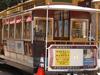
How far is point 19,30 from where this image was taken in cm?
1559

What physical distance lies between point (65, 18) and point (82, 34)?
2.79ft

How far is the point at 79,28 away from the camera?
14.5 metres

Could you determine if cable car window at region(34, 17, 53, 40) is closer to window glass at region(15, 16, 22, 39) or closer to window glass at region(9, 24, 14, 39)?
window glass at region(15, 16, 22, 39)

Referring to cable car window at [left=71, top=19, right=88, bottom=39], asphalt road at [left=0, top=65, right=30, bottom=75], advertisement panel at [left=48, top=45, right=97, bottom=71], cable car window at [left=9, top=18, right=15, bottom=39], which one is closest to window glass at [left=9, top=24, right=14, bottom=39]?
cable car window at [left=9, top=18, right=15, bottom=39]

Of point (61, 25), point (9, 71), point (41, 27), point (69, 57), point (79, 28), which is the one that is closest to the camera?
point (69, 57)

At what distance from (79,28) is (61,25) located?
2.28ft

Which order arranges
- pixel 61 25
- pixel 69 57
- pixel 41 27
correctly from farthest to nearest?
pixel 61 25, pixel 41 27, pixel 69 57

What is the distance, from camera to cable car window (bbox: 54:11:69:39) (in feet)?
46.4

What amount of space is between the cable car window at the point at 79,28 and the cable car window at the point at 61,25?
22 cm

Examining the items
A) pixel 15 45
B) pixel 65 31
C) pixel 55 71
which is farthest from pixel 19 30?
pixel 55 71

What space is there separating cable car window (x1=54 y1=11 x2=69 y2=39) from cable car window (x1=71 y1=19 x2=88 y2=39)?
0.73 feet

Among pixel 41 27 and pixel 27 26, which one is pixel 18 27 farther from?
pixel 41 27

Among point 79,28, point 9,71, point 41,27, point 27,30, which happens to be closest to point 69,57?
point 41,27

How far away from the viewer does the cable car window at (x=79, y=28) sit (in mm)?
14336
